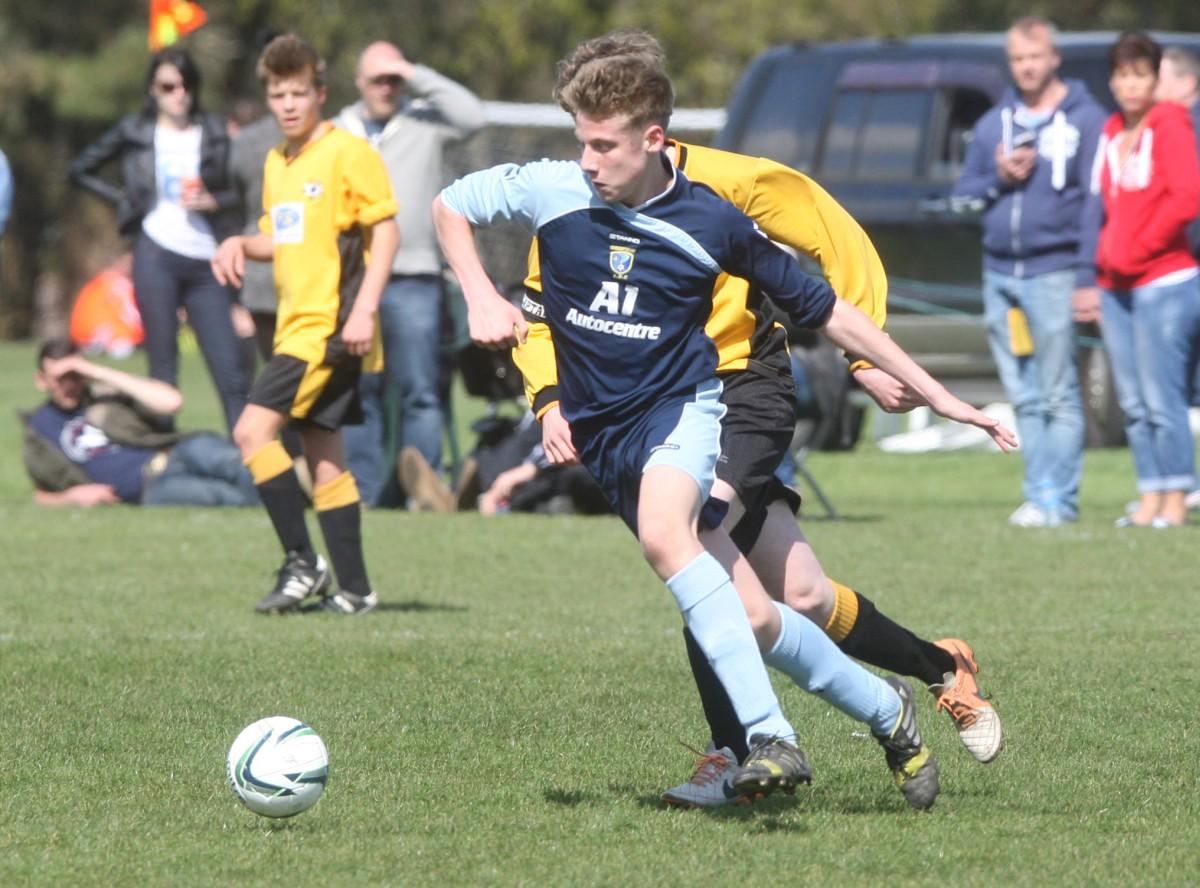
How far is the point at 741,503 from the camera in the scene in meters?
5.12

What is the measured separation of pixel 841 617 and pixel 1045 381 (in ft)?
19.3

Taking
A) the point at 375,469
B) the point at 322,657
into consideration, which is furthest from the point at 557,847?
the point at 375,469

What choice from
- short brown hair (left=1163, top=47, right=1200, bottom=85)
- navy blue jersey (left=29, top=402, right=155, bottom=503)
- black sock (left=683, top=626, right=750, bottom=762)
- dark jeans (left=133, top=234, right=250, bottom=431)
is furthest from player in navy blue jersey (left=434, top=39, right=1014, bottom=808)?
navy blue jersey (left=29, top=402, right=155, bottom=503)

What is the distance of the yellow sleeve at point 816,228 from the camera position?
5.08 m

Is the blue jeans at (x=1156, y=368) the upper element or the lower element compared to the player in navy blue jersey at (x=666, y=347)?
lower

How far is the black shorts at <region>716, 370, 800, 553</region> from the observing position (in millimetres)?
5086

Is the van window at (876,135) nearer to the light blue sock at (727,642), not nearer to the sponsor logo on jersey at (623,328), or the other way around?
the sponsor logo on jersey at (623,328)

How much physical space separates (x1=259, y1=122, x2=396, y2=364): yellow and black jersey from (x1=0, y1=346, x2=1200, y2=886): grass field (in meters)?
1.16

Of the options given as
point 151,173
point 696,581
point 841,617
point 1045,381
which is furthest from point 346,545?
point 151,173

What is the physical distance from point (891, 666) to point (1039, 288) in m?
5.77

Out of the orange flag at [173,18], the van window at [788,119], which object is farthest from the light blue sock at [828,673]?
the orange flag at [173,18]

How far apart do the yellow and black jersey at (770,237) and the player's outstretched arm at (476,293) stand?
0.17 metres

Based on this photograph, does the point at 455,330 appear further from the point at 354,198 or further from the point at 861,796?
the point at 861,796

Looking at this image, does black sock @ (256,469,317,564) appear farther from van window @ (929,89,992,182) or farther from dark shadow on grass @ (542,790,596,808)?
van window @ (929,89,992,182)
